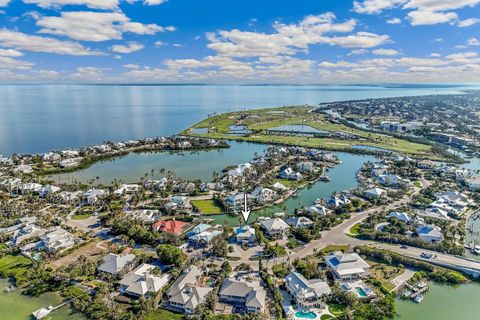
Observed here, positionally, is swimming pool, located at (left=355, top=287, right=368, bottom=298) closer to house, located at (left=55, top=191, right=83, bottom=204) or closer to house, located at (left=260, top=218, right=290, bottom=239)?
house, located at (left=260, top=218, right=290, bottom=239)

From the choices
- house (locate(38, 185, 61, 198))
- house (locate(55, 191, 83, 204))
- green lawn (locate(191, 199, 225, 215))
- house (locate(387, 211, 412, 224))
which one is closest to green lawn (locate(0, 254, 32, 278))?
house (locate(55, 191, 83, 204))

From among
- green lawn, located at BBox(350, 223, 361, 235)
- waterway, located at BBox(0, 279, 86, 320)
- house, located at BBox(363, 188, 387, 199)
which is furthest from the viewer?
house, located at BBox(363, 188, 387, 199)

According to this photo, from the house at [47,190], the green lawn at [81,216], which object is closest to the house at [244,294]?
the green lawn at [81,216]

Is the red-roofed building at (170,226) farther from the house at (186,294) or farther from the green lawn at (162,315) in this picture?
the green lawn at (162,315)

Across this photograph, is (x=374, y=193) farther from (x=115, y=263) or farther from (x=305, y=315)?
(x=115, y=263)

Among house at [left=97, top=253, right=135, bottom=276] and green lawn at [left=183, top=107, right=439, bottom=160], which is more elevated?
green lawn at [left=183, top=107, right=439, bottom=160]

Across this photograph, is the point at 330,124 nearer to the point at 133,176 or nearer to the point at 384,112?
the point at 384,112
